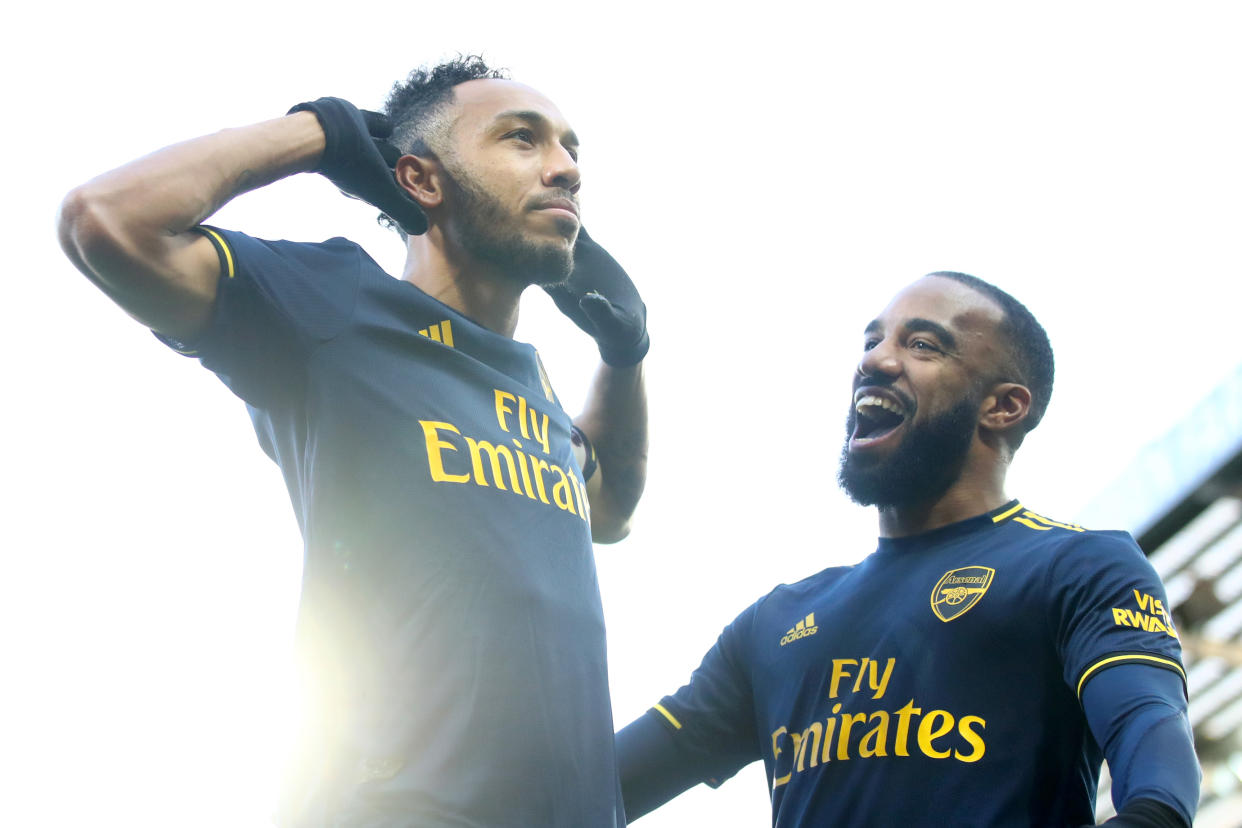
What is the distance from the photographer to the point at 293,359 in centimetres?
208

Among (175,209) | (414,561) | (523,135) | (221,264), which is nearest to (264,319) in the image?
(221,264)

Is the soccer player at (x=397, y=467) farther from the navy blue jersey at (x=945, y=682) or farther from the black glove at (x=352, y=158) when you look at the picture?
the navy blue jersey at (x=945, y=682)

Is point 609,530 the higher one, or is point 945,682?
point 609,530

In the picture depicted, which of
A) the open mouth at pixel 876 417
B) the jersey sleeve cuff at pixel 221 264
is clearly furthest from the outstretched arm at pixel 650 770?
the jersey sleeve cuff at pixel 221 264

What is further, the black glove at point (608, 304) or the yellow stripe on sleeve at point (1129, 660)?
the black glove at point (608, 304)

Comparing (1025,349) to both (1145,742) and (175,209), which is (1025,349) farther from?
(175,209)

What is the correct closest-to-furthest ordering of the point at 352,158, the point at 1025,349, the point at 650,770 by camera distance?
the point at 352,158
the point at 650,770
the point at 1025,349

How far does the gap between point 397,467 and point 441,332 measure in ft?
1.10

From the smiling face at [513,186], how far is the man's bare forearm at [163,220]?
0.48m

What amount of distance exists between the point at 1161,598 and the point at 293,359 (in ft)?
5.11

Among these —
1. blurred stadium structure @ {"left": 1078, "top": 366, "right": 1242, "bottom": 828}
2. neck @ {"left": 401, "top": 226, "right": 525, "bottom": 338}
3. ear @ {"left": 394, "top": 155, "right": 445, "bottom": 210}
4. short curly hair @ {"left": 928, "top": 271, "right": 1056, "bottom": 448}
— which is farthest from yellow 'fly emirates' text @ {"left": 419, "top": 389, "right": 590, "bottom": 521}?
blurred stadium structure @ {"left": 1078, "top": 366, "right": 1242, "bottom": 828}

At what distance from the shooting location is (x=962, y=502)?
2793 millimetres

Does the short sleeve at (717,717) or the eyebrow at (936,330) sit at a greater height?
the eyebrow at (936,330)

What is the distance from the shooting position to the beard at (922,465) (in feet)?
9.14
